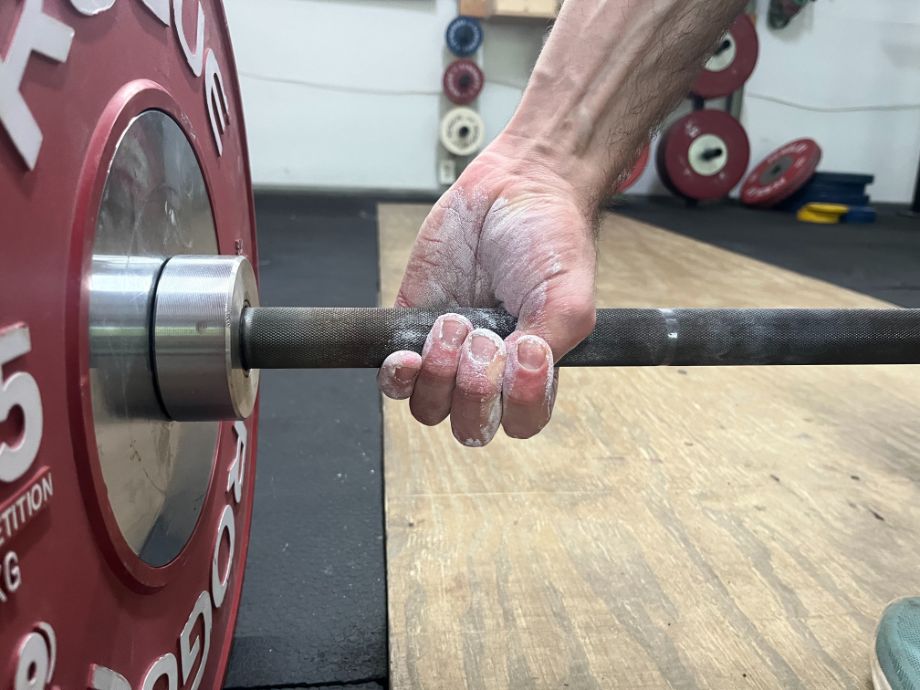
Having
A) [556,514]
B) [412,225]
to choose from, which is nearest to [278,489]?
[556,514]

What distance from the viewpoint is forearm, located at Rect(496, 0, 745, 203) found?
→ 637 mm

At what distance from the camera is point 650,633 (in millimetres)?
604

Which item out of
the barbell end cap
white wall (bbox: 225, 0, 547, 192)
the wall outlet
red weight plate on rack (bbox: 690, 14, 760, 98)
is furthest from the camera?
the wall outlet

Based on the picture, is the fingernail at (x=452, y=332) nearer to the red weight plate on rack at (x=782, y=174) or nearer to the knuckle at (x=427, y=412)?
the knuckle at (x=427, y=412)

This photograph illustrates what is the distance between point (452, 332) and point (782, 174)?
3.62m

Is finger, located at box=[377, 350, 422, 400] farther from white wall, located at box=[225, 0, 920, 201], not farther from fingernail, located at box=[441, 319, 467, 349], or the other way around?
white wall, located at box=[225, 0, 920, 201]

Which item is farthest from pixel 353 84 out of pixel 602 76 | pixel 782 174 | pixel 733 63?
pixel 602 76

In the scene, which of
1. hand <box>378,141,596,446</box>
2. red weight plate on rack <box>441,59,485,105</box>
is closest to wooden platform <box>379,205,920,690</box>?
hand <box>378,141,596,446</box>

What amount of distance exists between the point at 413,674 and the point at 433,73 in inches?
131

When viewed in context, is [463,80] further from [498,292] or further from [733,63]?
[498,292]

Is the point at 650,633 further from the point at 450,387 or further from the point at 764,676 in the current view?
the point at 450,387

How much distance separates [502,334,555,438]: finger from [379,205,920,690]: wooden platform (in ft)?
0.76

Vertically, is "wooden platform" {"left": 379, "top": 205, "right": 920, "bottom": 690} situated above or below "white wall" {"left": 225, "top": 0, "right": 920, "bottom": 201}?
below

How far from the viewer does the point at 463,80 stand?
11.2 feet
